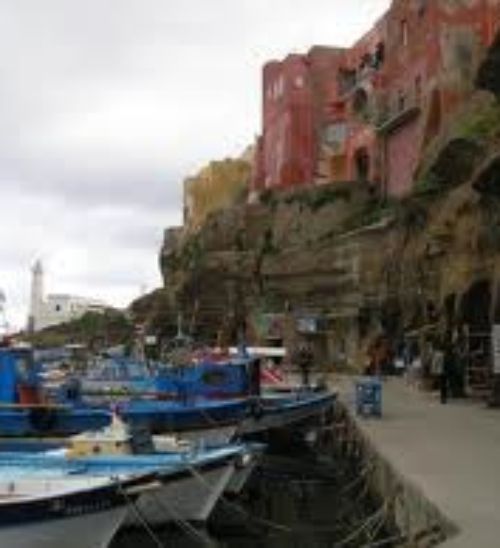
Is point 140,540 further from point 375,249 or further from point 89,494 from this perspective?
point 375,249

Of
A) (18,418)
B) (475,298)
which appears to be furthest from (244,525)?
(475,298)

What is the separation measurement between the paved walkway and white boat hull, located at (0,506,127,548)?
14.4ft

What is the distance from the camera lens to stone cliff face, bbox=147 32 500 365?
4231cm

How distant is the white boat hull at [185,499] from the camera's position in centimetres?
1933

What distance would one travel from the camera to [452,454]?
23.9m

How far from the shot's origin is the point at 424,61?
6962 cm

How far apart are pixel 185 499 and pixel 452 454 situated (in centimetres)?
588

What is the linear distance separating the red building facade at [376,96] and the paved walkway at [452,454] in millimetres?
31205

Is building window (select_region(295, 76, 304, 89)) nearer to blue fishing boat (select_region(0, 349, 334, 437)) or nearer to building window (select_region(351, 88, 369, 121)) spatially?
building window (select_region(351, 88, 369, 121))

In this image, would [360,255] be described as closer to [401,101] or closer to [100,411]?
[401,101]

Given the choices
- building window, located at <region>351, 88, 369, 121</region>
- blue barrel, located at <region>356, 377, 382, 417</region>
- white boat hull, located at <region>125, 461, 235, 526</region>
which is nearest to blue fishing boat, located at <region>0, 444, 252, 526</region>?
white boat hull, located at <region>125, 461, 235, 526</region>

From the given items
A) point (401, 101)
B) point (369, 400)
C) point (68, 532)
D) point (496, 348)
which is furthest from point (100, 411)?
point (401, 101)

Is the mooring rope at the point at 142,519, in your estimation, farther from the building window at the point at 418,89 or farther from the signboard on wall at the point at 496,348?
the building window at the point at 418,89

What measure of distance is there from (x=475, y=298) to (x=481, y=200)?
5438 millimetres
